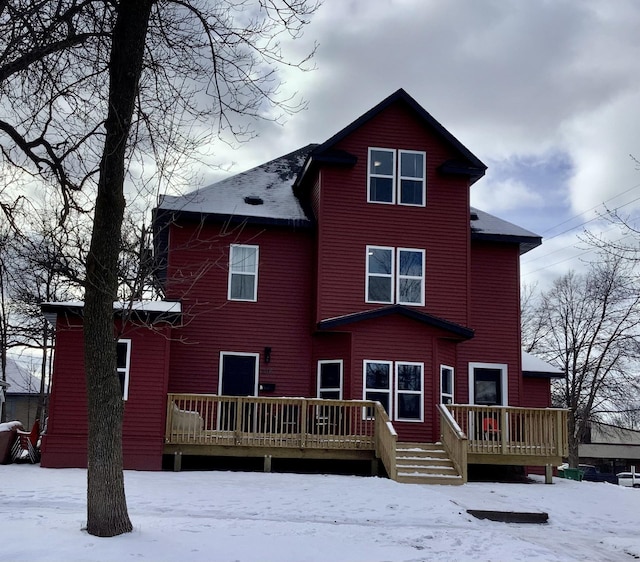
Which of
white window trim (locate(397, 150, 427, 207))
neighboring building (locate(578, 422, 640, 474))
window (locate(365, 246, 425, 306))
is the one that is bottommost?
neighboring building (locate(578, 422, 640, 474))

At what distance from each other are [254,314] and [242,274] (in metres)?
1.10

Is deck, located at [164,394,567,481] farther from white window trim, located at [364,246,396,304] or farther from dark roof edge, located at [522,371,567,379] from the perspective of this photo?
dark roof edge, located at [522,371,567,379]

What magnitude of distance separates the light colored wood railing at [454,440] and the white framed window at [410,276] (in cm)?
324

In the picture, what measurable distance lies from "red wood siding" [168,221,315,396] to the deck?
161cm

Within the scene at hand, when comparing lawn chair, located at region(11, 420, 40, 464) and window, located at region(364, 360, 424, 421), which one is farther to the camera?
window, located at region(364, 360, 424, 421)

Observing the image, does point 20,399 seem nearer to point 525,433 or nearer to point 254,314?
point 254,314

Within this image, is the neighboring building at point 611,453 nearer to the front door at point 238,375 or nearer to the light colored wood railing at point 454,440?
the light colored wood railing at point 454,440

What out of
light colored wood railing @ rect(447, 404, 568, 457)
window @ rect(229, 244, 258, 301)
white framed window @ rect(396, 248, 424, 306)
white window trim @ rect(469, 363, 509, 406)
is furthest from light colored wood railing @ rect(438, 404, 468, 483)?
window @ rect(229, 244, 258, 301)

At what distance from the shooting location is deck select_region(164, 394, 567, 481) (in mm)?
16281

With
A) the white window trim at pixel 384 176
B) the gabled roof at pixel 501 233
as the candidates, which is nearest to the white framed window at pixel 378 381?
the white window trim at pixel 384 176

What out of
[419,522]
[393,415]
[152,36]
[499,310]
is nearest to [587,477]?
[499,310]

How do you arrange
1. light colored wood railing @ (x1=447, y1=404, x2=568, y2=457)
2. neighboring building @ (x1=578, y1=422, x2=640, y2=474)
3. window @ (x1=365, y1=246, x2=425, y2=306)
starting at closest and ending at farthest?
light colored wood railing @ (x1=447, y1=404, x2=568, y2=457) < window @ (x1=365, y1=246, x2=425, y2=306) < neighboring building @ (x1=578, y1=422, x2=640, y2=474)

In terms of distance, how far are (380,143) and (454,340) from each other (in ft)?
18.1

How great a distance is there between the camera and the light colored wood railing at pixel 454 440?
1558 centimetres
